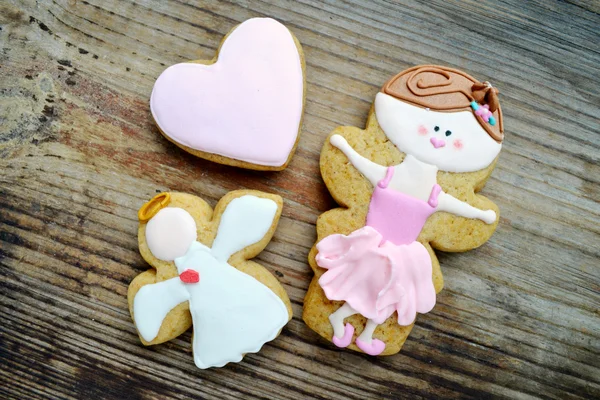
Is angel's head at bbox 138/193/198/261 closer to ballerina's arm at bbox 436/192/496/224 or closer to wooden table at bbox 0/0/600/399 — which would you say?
wooden table at bbox 0/0/600/399

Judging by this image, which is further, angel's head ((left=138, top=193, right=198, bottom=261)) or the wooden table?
the wooden table

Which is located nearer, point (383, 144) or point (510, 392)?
point (383, 144)

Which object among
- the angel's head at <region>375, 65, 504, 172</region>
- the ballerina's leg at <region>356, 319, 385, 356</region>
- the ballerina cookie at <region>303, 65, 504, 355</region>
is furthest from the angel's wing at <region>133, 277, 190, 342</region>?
the angel's head at <region>375, 65, 504, 172</region>

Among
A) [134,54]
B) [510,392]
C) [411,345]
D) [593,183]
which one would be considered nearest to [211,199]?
[134,54]

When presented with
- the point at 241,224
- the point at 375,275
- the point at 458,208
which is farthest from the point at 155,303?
the point at 458,208

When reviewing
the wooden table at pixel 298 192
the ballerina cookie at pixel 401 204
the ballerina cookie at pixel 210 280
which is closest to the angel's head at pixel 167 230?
the ballerina cookie at pixel 210 280

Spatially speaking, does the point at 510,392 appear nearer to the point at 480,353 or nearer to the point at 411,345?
the point at 480,353
